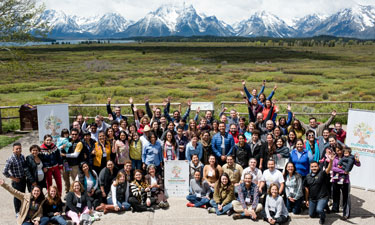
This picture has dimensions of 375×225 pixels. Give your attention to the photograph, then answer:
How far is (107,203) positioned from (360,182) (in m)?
6.68

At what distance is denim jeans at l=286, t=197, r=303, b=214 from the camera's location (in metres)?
7.82

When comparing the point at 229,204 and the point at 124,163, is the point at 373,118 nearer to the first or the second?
the point at 229,204

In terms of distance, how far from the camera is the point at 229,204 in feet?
25.6

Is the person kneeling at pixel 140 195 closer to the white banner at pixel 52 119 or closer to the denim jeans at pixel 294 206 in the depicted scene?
the denim jeans at pixel 294 206

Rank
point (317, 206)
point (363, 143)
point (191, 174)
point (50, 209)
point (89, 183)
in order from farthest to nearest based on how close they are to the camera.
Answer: point (363, 143), point (191, 174), point (89, 183), point (317, 206), point (50, 209)

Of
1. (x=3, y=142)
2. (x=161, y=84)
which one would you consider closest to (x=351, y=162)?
(x=3, y=142)

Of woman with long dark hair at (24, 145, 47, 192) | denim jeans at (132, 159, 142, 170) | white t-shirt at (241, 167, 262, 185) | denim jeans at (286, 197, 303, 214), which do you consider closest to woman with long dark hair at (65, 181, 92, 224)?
woman with long dark hair at (24, 145, 47, 192)

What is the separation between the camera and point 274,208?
7.50 meters

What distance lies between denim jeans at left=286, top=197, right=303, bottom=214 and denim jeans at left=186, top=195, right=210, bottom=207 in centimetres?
184

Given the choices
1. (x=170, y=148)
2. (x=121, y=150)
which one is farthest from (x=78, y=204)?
(x=170, y=148)

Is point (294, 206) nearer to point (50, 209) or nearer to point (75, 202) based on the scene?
point (75, 202)

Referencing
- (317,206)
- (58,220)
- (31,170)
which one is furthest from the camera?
(31,170)

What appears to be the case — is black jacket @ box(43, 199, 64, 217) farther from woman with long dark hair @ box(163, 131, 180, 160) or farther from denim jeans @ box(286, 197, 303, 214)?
denim jeans @ box(286, 197, 303, 214)

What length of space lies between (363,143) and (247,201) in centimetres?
395
